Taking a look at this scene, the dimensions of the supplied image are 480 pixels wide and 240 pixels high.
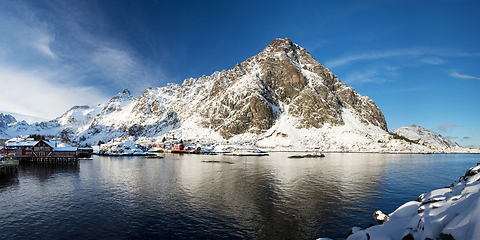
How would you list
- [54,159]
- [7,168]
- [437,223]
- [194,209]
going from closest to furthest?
[437,223], [194,209], [7,168], [54,159]

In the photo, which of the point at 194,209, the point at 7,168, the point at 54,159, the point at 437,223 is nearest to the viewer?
the point at 437,223

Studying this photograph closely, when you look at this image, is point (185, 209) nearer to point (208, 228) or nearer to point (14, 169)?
point (208, 228)

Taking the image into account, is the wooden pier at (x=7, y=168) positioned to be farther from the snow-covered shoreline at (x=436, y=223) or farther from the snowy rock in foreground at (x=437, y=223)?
the snowy rock in foreground at (x=437, y=223)

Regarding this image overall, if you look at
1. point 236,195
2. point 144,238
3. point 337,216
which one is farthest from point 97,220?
point 337,216

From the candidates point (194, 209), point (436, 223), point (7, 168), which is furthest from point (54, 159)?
point (436, 223)

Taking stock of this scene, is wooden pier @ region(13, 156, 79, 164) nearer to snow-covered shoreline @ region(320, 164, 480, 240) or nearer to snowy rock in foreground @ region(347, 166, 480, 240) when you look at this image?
snow-covered shoreline @ region(320, 164, 480, 240)

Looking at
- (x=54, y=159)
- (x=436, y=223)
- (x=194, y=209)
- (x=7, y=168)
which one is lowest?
(x=54, y=159)

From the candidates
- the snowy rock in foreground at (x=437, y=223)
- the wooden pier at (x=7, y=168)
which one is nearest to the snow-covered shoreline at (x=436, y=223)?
the snowy rock in foreground at (x=437, y=223)

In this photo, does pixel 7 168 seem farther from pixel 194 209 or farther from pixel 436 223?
pixel 436 223

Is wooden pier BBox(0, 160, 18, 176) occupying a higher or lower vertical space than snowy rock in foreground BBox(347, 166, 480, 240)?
lower

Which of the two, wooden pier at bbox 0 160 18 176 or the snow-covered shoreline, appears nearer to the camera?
the snow-covered shoreline

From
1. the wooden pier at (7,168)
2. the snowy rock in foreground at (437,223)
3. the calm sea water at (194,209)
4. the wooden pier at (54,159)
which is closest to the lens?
the snowy rock in foreground at (437,223)

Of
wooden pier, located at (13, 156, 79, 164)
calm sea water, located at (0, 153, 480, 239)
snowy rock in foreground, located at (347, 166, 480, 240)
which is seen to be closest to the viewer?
snowy rock in foreground, located at (347, 166, 480, 240)

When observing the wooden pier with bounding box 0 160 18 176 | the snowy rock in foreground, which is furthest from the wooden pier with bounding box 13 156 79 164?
the snowy rock in foreground
